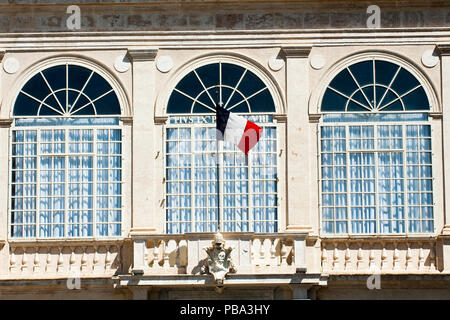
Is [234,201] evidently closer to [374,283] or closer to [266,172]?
[266,172]

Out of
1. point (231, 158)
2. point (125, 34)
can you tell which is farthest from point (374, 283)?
point (125, 34)

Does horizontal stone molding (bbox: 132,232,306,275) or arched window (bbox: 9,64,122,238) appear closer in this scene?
horizontal stone molding (bbox: 132,232,306,275)

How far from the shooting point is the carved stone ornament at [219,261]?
3362 cm

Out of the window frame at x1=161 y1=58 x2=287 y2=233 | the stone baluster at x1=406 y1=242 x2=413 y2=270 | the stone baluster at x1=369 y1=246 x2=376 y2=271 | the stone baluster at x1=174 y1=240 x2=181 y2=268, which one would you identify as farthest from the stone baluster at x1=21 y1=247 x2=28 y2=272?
the stone baluster at x1=406 y1=242 x2=413 y2=270

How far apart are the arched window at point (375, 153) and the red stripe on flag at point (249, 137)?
1.71 metres

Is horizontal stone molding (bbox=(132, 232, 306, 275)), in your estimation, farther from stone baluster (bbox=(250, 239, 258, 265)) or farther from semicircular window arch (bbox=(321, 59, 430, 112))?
semicircular window arch (bbox=(321, 59, 430, 112))

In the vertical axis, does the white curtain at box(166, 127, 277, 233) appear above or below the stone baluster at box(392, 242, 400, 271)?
above

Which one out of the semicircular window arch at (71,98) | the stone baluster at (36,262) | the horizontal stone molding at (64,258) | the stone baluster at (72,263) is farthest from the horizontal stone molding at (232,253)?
the semicircular window arch at (71,98)

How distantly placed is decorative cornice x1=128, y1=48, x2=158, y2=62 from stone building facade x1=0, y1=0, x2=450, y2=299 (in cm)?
5

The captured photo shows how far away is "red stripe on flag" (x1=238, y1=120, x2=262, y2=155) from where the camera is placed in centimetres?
3475

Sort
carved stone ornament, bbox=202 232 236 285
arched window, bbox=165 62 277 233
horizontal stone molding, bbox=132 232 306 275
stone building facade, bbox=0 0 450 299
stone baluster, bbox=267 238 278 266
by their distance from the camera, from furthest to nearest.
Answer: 1. arched window, bbox=165 62 277 233
2. stone building facade, bbox=0 0 450 299
3. stone baluster, bbox=267 238 278 266
4. horizontal stone molding, bbox=132 232 306 275
5. carved stone ornament, bbox=202 232 236 285

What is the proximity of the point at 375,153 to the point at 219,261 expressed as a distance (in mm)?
4861

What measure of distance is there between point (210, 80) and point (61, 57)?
377cm

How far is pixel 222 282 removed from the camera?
111ft
